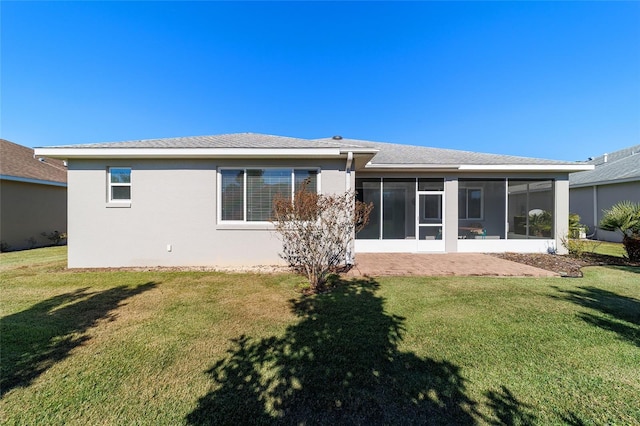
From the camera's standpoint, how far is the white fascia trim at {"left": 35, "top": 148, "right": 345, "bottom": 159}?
7383 mm

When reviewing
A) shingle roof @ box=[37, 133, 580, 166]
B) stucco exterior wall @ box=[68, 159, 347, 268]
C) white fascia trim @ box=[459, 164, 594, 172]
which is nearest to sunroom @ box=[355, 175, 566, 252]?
white fascia trim @ box=[459, 164, 594, 172]

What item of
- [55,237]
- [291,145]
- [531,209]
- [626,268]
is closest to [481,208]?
[531,209]

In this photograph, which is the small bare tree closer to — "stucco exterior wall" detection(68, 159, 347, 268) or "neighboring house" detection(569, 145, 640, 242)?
"stucco exterior wall" detection(68, 159, 347, 268)

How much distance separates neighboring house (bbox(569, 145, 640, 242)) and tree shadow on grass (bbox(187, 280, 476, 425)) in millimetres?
16965

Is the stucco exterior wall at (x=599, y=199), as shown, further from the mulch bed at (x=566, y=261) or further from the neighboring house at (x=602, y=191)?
the mulch bed at (x=566, y=261)

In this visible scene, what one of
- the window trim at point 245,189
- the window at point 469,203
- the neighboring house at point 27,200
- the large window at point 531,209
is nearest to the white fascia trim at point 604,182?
the large window at point 531,209

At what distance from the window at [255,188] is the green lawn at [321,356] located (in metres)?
2.81

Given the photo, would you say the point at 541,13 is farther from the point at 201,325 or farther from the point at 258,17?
the point at 201,325

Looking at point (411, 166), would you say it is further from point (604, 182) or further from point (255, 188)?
point (604, 182)

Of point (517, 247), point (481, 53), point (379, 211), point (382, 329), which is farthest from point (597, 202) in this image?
point (382, 329)

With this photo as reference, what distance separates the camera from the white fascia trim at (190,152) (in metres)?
7.38

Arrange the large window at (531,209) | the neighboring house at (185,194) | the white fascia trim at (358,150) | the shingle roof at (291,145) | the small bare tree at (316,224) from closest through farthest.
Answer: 1. the small bare tree at (316,224)
2. the white fascia trim at (358,150)
3. the neighboring house at (185,194)
4. the shingle roof at (291,145)
5. the large window at (531,209)

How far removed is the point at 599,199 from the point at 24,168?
31999mm

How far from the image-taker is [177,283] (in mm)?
6203
